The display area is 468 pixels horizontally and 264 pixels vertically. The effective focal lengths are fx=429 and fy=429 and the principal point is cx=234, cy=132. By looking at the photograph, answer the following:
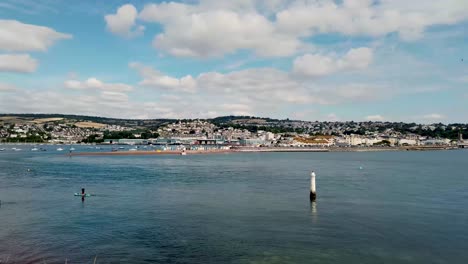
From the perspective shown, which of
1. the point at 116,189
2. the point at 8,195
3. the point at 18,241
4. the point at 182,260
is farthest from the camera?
the point at 116,189

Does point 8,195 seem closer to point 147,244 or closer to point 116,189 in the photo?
point 116,189

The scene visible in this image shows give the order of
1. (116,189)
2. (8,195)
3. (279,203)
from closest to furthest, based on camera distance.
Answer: (279,203)
(8,195)
(116,189)

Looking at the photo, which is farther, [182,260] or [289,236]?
[289,236]

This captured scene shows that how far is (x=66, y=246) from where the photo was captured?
21.1 meters

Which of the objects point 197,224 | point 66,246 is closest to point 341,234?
point 197,224

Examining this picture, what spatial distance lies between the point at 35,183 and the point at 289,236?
36.8 metres

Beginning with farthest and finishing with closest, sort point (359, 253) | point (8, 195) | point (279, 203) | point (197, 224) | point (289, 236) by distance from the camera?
1. point (8, 195)
2. point (279, 203)
3. point (197, 224)
4. point (289, 236)
5. point (359, 253)

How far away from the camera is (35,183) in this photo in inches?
1946

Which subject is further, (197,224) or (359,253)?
(197,224)

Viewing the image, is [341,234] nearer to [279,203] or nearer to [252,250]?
[252,250]

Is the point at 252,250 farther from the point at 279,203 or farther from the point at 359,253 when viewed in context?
the point at 279,203

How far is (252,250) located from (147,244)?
17.4ft

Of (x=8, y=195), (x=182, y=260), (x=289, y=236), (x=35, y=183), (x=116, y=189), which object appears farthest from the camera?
(x=35, y=183)

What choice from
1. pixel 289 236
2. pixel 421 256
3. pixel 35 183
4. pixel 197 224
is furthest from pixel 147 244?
pixel 35 183
